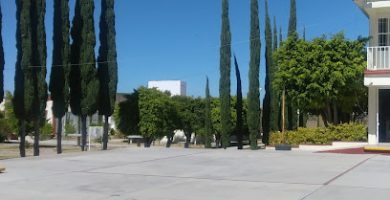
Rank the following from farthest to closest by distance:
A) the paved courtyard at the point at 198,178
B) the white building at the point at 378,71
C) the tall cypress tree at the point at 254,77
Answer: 1. the tall cypress tree at the point at 254,77
2. the white building at the point at 378,71
3. the paved courtyard at the point at 198,178

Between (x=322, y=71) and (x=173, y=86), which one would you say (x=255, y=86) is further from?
(x=173, y=86)

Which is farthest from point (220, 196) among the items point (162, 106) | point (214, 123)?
point (214, 123)

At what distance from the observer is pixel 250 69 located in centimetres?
3241

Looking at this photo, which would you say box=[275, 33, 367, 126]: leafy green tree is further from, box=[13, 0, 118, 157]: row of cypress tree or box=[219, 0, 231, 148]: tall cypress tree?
box=[13, 0, 118, 157]: row of cypress tree

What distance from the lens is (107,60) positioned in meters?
28.9

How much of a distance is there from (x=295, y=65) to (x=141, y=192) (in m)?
15.7

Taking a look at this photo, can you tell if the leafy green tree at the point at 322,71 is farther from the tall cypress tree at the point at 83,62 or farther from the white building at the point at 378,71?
the tall cypress tree at the point at 83,62

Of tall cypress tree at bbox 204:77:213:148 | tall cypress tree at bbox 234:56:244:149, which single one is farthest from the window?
tall cypress tree at bbox 204:77:213:148

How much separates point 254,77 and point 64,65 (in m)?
11.5

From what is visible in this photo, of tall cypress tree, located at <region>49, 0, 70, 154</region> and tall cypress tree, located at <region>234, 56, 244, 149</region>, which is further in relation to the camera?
tall cypress tree, located at <region>234, 56, 244, 149</region>

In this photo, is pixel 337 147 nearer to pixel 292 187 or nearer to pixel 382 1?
pixel 382 1

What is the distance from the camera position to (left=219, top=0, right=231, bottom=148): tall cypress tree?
34.7 metres

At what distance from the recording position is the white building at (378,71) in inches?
860

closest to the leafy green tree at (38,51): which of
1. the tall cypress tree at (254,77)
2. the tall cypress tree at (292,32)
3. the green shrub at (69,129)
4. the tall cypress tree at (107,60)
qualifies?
the tall cypress tree at (107,60)
